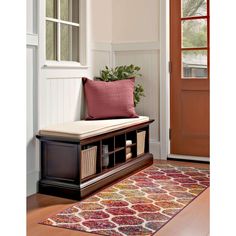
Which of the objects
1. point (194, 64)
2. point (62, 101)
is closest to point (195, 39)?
point (194, 64)

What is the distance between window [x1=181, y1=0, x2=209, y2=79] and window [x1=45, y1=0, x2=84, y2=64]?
3.90 feet

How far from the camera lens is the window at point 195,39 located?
434cm

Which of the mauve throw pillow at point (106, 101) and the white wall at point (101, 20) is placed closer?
the mauve throw pillow at point (106, 101)

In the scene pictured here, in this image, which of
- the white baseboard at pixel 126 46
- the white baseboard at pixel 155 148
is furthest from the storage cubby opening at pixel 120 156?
the white baseboard at pixel 126 46

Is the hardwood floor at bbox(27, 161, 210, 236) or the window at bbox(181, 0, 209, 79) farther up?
the window at bbox(181, 0, 209, 79)

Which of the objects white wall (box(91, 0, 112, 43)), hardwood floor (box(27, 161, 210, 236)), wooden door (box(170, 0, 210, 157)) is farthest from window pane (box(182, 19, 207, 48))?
hardwood floor (box(27, 161, 210, 236))

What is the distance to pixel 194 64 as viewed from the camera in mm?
4418

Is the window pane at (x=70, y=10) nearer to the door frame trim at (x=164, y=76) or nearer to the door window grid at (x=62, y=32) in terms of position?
the door window grid at (x=62, y=32)

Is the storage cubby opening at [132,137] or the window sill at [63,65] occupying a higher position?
the window sill at [63,65]

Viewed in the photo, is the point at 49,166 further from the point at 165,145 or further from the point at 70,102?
the point at 165,145

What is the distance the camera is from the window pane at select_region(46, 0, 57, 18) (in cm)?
361

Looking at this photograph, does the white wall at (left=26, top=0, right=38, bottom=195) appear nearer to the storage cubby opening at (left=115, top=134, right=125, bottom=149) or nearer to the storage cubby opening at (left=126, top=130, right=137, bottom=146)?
the storage cubby opening at (left=115, top=134, right=125, bottom=149)

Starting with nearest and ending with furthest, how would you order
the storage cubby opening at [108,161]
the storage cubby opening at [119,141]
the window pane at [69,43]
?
the storage cubby opening at [108,161] → the storage cubby opening at [119,141] → the window pane at [69,43]

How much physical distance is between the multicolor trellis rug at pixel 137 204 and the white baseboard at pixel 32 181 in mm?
498
